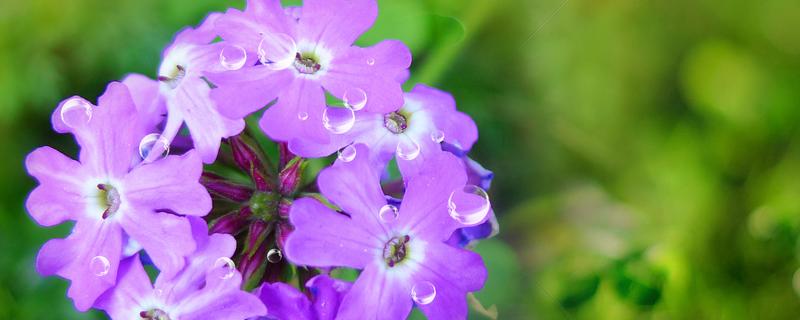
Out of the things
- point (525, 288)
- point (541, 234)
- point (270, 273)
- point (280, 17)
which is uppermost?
point (280, 17)

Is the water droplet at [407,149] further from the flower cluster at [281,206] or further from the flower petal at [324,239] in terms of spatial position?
the flower petal at [324,239]

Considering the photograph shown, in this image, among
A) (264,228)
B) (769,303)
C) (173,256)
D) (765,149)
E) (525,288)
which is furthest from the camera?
(765,149)

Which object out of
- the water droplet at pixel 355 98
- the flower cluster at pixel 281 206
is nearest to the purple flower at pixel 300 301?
the flower cluster at pixel 281 206

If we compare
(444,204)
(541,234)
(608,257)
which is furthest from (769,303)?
(444,204)

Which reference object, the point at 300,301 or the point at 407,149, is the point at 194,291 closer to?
the point at 300,301

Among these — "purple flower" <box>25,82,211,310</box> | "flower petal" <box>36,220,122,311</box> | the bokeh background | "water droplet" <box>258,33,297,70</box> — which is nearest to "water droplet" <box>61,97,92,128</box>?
"purple flower" <box>25,82,211,310</box>

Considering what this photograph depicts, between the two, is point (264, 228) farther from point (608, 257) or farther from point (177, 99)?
point (608, 257)
